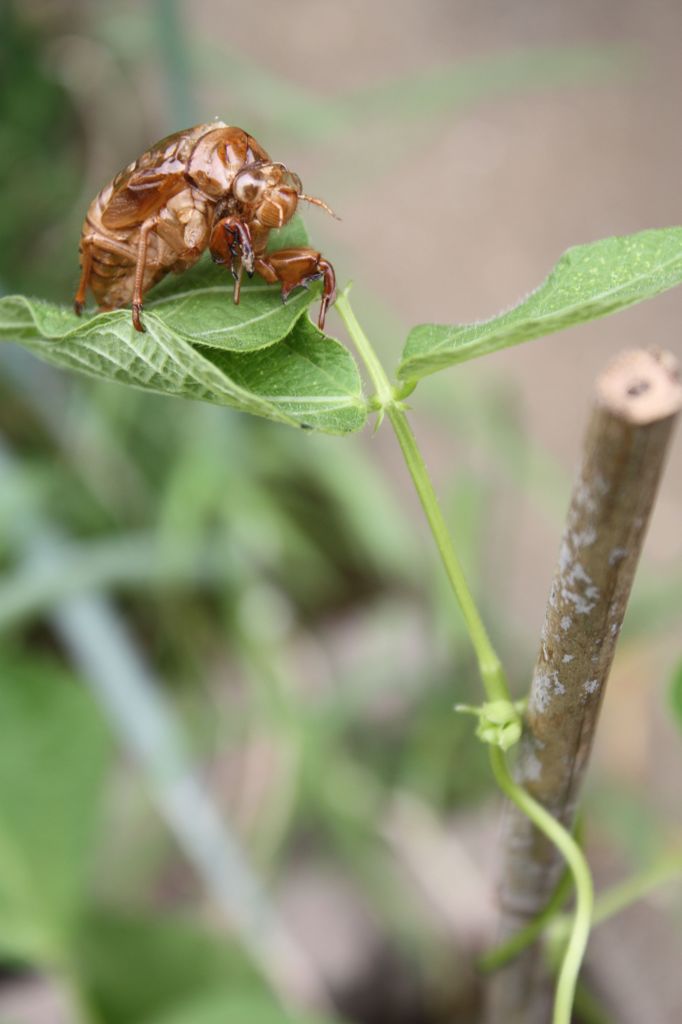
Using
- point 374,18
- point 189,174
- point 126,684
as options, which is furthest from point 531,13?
A: point 189,174

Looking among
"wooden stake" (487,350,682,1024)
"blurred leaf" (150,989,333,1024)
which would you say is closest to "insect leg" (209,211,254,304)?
"wooden stake" (487,350,682,1024)

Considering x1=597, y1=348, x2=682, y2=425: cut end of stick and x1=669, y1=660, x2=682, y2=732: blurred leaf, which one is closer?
x1=597, y1=348, x2=682, y2=425: cut end of stick

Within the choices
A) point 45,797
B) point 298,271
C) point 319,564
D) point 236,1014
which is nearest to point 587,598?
point 298,271

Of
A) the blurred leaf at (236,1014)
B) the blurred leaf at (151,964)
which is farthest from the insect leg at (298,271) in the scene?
the blurred leaf at (151,964)

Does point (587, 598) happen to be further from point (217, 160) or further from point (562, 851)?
point (217, 160)

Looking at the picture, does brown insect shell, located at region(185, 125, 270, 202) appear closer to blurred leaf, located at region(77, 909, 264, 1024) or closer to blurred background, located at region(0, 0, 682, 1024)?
blurred background, located at region(0, 0, 682, 1024)

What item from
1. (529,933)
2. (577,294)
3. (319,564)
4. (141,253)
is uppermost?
(319,564)
